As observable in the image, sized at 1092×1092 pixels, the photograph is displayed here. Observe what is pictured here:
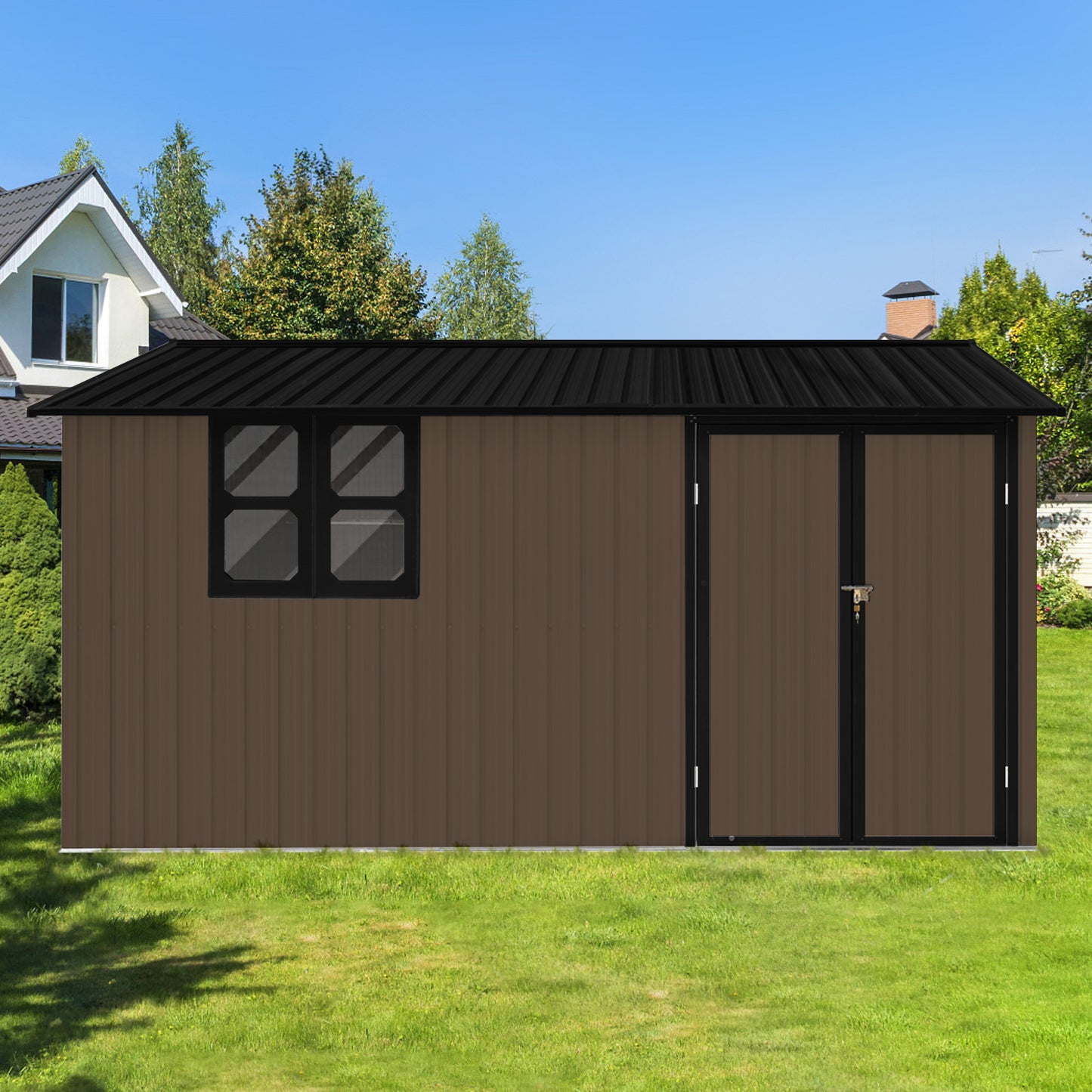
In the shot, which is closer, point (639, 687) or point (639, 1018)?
point (639, 1018)

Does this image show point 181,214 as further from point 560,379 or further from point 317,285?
point 560,379

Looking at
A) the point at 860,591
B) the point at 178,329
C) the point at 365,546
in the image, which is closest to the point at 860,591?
the point at 860,591

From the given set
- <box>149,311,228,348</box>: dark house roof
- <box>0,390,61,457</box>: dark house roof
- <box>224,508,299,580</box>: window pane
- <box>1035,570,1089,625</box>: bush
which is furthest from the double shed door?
<box>149,311,228,348</box>: dark house roof

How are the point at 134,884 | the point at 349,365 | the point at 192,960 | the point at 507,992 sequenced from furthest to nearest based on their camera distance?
1. the point at 349,365
2. the point at 134,884
3. the point at 192,960
4. the point at 507,992

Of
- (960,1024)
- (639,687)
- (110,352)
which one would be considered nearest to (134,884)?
(639,687)

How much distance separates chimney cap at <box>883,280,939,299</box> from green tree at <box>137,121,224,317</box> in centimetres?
2864

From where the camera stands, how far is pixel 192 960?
589 centimetres

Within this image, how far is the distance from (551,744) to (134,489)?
284 cm

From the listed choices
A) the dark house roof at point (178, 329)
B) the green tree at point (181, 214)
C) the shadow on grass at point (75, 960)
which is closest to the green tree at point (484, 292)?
the green tree at point (181, 214)

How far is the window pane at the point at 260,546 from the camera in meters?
8.30

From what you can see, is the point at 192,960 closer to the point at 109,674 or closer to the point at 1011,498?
the point at 109,674

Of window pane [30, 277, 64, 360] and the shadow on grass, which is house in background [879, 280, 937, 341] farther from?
the shadow on grass

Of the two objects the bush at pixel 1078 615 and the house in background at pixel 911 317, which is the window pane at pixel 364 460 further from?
the house in background at pixel 911 317

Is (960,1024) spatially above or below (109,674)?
below
